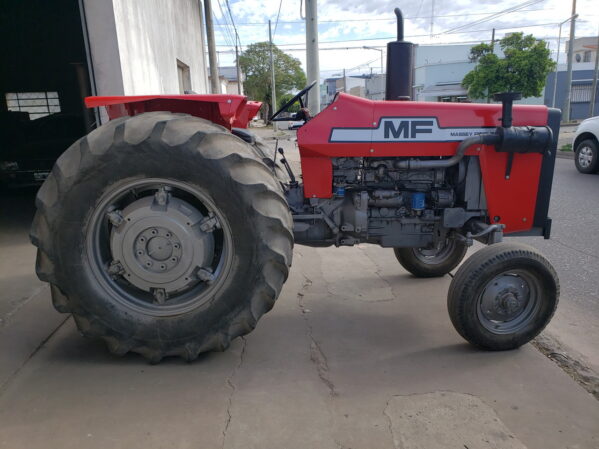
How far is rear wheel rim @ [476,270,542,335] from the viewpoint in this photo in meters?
2.75

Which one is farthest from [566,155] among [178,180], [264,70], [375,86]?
[264,70]

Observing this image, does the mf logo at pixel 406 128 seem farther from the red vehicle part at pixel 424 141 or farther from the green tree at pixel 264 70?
the green tree at pixel 264 70

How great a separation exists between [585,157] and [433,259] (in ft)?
26.3

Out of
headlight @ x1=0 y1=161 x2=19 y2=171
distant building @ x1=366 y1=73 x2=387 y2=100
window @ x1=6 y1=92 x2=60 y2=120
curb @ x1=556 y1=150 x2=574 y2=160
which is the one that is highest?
distant building @ x1=366 y1=73 x2=387 y2=100

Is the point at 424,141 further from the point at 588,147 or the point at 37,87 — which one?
the point at 37,87

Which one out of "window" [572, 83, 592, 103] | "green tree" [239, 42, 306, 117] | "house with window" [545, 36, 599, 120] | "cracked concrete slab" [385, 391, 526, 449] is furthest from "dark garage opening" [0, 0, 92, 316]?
"green tree" [239, 42, 306, 117]

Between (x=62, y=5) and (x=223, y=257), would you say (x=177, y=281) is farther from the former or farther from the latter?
(x=62, y=5)

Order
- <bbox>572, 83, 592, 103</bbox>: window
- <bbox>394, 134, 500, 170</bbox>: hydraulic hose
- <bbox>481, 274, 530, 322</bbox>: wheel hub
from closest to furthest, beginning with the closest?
<bbox>481, 274, 530, 322</bbox>: wheel hub, <bbox>394, 134, 500, 170</bbox>: hydraulic hose, <bbox>572, 83, 592, 103</bbox>: window

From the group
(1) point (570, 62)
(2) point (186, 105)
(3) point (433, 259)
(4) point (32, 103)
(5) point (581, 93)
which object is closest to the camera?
(2) point (186, 105)

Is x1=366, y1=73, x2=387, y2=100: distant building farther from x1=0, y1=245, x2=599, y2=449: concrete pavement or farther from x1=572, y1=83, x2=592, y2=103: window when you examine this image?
x1=0, y1=245, x2=599, y2=449: concrete pavement

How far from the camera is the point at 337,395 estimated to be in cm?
237

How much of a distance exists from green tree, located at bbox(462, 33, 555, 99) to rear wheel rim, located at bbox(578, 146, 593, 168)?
52.2ft

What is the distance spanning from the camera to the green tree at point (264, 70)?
50188 millimetres

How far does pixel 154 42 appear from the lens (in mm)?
7480
